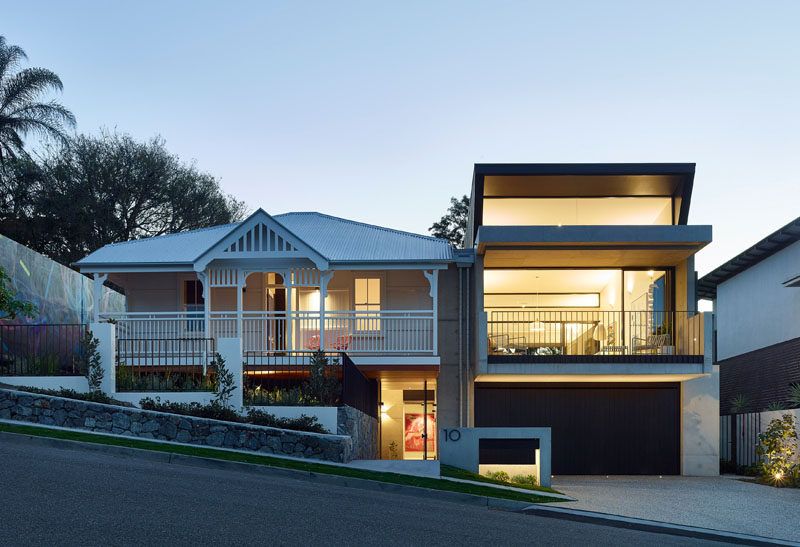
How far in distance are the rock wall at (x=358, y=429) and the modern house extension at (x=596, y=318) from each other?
2.91 m

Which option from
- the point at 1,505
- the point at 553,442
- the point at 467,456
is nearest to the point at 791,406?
the point at 553,442

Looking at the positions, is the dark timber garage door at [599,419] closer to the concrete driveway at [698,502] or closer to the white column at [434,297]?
the concrete driveway at [698,502]

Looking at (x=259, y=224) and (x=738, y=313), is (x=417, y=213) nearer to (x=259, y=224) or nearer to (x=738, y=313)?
(x=738, y=313)

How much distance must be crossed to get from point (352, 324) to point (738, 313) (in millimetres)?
13810

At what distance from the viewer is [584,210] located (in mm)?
21938

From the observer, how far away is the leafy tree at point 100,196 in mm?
37938

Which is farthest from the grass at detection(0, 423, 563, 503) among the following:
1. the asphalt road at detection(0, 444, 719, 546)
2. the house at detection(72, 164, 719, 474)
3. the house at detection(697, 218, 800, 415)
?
the house at detection(697, 218, 800, 415)

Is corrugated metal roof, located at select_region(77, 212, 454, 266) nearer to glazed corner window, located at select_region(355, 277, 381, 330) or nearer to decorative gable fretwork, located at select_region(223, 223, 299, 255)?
decorative gable fretwork, located at select_region(223, 223, 299, 255)

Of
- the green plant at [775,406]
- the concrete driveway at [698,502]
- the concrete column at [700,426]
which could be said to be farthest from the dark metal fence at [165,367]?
the green plant at [775,406]

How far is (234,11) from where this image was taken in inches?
830

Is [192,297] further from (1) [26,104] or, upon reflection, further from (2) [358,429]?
(1) [26,104]

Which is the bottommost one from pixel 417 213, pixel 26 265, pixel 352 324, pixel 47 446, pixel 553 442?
pixel 553 442

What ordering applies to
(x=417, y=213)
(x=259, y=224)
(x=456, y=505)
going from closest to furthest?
(x=456, y=505) < (x=259, y=224) < (x=417, y=213)

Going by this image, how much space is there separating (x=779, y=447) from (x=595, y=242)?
6133 millimetres
